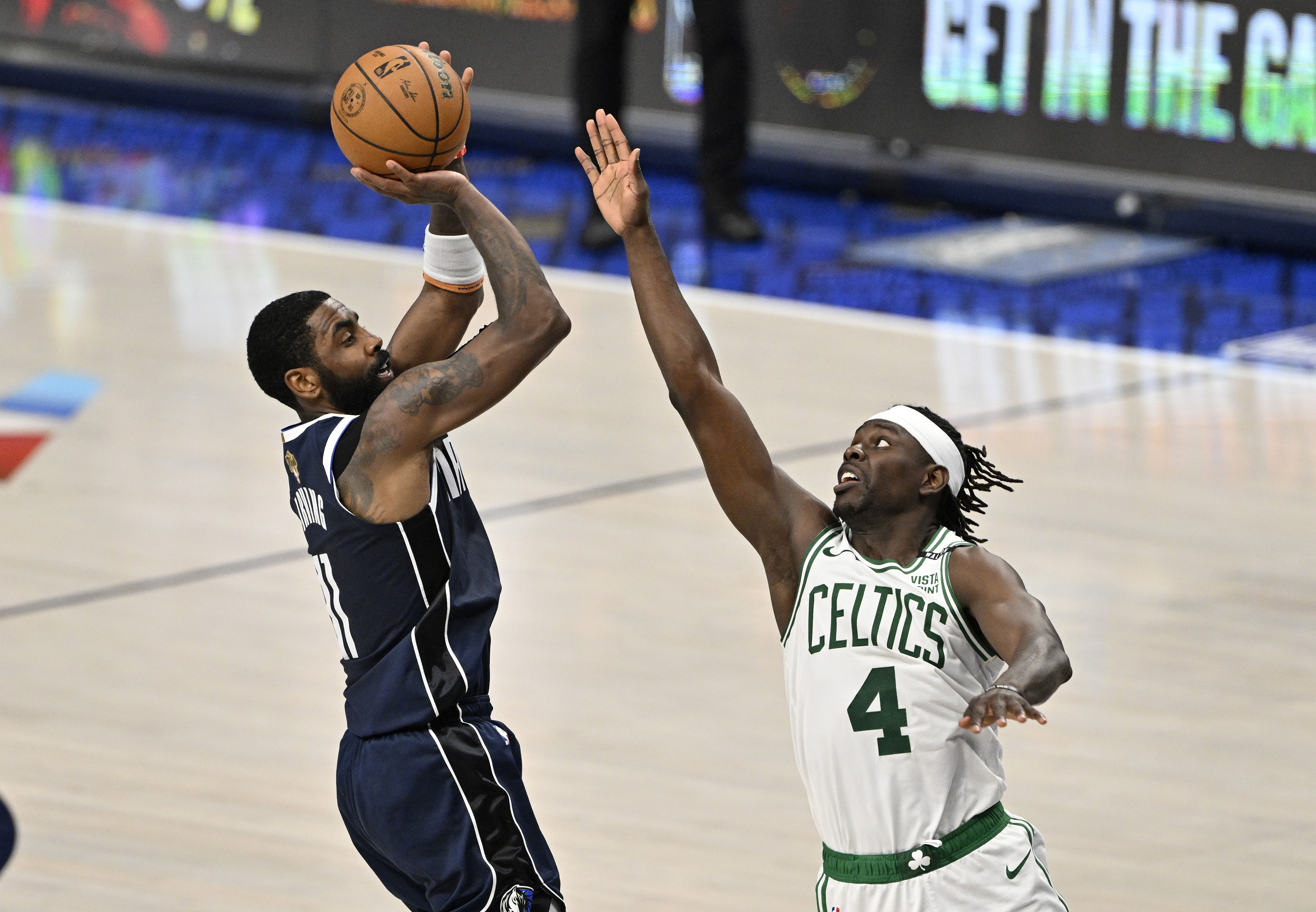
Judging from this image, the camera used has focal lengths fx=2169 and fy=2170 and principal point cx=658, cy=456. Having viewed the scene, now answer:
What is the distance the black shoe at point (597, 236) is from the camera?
1094 centimetres

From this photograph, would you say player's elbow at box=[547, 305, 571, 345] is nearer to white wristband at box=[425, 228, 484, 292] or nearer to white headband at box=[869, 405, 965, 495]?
white wristband at box=[425, 228, 484, 292]

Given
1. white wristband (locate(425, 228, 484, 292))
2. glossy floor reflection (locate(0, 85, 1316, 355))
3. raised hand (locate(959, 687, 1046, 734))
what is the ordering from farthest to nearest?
glossy floor reflection (locate(0, 85, 1316, 355)) → white wristband (locate(425, 228, 484, 292)) → raised hand (locate(959, 687, 1046, 734))

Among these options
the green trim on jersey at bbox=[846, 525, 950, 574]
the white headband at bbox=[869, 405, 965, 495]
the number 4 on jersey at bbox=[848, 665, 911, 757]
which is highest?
the white headband at bbox=[869, 405, 965, 495]

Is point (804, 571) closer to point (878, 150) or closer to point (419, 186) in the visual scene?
point (419, 186)

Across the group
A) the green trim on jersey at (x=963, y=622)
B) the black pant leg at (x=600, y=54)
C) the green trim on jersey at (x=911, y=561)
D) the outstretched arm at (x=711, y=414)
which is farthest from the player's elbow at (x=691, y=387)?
the black pant leg at (x=600, y=54)

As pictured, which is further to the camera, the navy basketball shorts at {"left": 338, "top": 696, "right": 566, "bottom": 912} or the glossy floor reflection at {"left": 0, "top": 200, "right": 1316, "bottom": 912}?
the glossy floor reflection at {"left": 0, "top": 200, "right": 1316, "bottom": 912}

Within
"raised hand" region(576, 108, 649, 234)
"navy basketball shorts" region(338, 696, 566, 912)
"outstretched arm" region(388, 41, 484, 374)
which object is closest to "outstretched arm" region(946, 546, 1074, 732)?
"raised hand" region(576, 108, 649, 234)

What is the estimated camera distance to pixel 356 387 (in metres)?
3.97

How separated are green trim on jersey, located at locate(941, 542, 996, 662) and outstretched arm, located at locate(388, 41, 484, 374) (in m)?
1.18

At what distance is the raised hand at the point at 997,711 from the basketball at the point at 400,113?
5.15 feet

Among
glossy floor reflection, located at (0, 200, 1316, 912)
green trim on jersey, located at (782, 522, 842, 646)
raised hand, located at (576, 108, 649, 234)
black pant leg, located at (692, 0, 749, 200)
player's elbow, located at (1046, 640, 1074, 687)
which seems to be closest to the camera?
player's elbow, located at (1046, 640, 1074, 687)

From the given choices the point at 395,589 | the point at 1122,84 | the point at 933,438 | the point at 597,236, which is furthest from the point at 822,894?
the point at 1122,84

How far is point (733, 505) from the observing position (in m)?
3.80

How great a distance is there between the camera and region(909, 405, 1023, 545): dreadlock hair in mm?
3797
